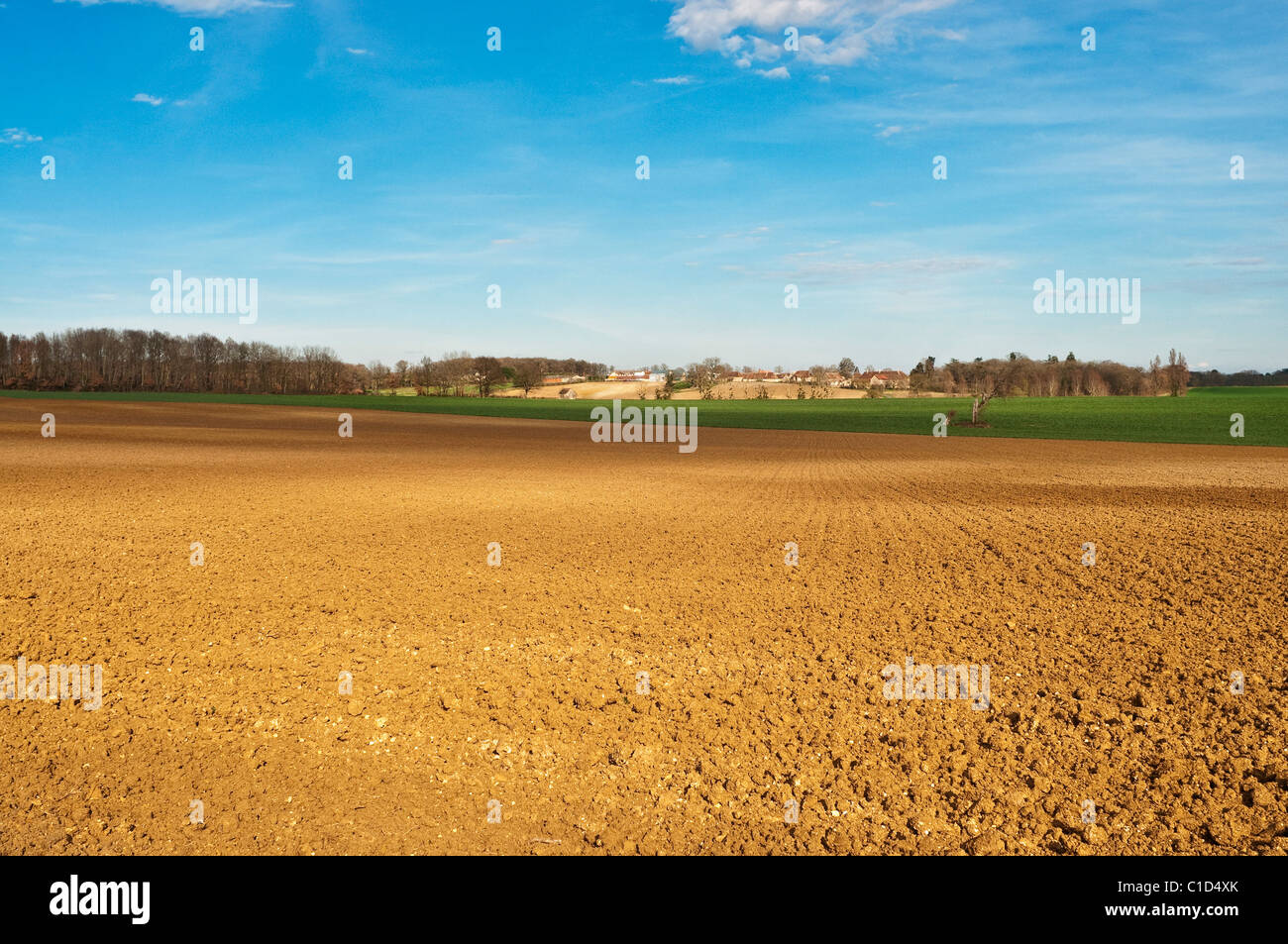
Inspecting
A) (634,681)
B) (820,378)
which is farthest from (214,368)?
(634,681)

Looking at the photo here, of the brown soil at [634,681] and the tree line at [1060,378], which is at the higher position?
the tree line at [1060,378]

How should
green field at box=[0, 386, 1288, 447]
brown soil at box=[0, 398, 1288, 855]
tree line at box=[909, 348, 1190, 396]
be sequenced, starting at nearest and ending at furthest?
brown soil at box=[0, 398, 1288, 855] → green field at box=[0, 386, 1288, 447] → tree line at box=[909, 348, 1190, 396]

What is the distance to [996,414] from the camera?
6512cm

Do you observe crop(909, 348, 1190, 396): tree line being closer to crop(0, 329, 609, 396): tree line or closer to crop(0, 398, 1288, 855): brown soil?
crop(0, 329, 609, 396): tree line

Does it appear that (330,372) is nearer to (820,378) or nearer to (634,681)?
(820,378)

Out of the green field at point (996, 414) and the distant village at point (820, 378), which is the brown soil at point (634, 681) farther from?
the distant village at point (820, 378)

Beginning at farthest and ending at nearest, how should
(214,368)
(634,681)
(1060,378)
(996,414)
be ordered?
(214,368) < (1060,378) < (996,414) < (634,681)

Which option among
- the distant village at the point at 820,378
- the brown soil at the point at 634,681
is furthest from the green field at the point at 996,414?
the brown soil at the point at 634,681

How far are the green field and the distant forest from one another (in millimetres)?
16997

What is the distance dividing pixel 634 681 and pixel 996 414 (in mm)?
64166

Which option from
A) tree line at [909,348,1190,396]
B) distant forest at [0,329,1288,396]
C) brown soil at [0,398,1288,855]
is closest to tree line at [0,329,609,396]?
distant forest at [0,329,1288,396]

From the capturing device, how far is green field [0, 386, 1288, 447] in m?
50.1

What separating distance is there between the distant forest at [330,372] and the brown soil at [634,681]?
286ft

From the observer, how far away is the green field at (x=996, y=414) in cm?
5012
